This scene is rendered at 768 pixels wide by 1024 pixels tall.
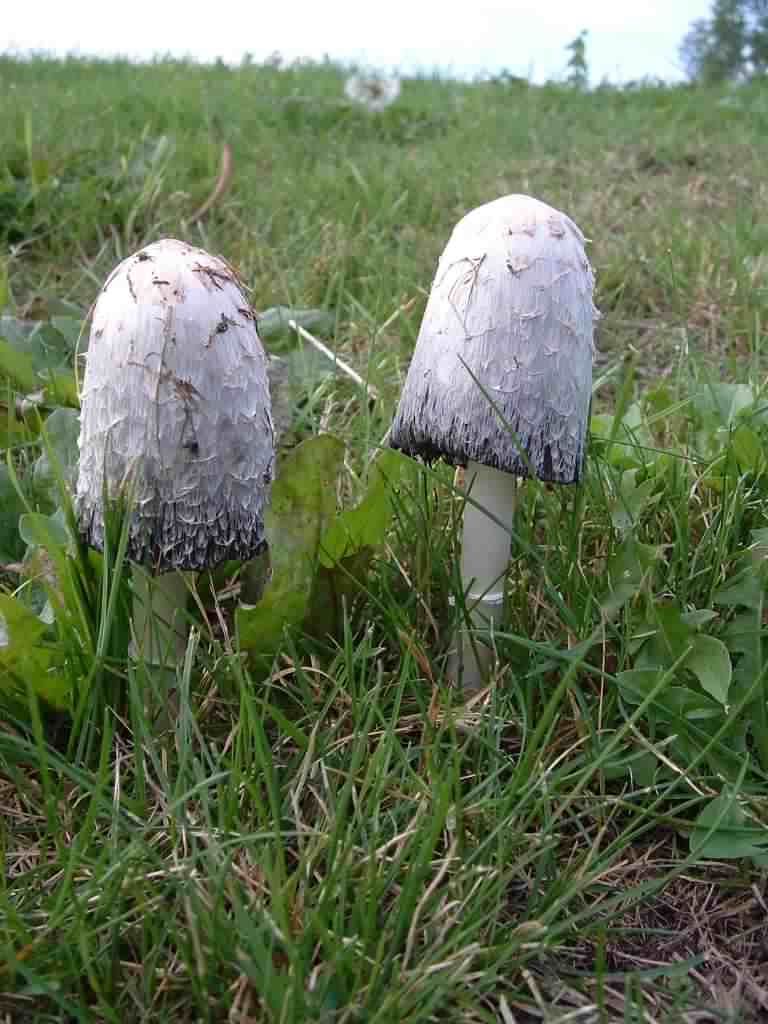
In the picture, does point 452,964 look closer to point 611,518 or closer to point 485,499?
point 485,499

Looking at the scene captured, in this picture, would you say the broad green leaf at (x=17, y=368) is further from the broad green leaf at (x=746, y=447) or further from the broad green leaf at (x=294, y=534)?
the broad green leaf at (x=746, y=447)

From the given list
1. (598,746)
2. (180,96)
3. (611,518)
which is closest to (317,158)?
(180,96)

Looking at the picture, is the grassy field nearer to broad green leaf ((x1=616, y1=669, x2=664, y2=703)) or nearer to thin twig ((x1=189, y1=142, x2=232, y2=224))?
broad green leaf ((x1=616, y1=669, x2=664, y2=703))

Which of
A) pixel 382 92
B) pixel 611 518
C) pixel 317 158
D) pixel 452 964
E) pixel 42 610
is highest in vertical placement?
pixel 382 92

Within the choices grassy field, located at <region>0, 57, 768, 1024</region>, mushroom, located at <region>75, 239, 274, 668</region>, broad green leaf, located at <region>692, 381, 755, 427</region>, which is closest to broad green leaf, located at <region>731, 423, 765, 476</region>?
grassy field, located at <region>0, 57, 768, 1024</region>

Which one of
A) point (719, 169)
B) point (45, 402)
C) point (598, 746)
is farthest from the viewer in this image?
point (719, 169)

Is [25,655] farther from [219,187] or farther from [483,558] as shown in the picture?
[219,187]

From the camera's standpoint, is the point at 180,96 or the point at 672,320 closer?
the point at 672,320
